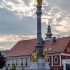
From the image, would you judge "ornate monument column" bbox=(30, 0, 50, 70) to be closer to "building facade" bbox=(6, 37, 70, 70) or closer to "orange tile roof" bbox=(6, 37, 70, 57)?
"building facade" bbox=(6, 37, 70, 70)

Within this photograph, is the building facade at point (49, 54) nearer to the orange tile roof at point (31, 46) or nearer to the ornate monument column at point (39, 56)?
the orange tile roof at point (31, 46)

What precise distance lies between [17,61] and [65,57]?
16895 mm

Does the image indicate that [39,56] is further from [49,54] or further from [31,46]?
[31,46]

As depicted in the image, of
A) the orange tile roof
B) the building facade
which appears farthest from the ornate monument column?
the orange tile roof

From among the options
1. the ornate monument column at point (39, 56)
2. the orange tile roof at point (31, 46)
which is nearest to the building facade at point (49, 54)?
the orange tile roof at point (31, 46)

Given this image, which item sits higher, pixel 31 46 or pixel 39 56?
pixel 31 46

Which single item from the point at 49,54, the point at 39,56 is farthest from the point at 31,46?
the point at 39,56

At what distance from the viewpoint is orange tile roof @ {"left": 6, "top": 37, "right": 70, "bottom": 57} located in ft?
267

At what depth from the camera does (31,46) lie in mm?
93688

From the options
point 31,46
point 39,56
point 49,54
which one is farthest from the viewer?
point 31,46

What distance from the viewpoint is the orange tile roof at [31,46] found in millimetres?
81500

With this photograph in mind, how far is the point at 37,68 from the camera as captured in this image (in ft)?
191

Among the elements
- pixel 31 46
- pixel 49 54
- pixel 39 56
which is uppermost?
pixel 31 46

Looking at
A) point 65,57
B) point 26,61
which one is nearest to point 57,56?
point 65,57
